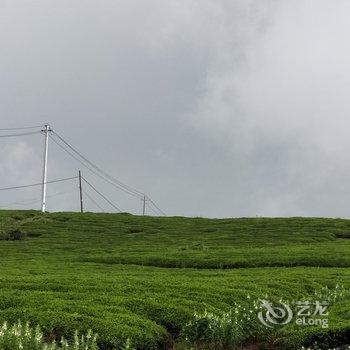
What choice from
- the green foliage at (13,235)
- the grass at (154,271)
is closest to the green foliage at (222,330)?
the grass at (154,271)

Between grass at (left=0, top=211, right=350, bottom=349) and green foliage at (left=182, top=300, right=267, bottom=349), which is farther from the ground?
grass at (left=0, top=211, right=350, bottom=349)

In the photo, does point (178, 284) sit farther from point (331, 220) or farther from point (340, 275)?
point (331, 220)

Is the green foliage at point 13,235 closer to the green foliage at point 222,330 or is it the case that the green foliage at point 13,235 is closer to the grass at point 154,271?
the grass at point 154,271

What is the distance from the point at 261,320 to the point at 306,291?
922cm

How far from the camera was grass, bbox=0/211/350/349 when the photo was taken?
21062 mm

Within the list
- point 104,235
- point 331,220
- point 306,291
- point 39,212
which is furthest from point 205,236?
point 306,291

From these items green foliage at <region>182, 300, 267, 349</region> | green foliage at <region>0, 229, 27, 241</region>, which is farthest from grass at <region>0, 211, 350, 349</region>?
green foliage at <region>0, 229, 27, 241</region>

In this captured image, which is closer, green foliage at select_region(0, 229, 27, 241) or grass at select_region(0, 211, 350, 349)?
grass at select_region(0, 211, 350, 349)

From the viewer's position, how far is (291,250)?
51.4 meters

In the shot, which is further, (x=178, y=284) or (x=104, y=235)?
(x=104, y=235)

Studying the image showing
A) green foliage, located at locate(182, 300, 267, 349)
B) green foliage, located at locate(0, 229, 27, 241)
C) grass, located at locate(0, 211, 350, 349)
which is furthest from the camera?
green foliage, located at locate(0, 229, 27, 241)

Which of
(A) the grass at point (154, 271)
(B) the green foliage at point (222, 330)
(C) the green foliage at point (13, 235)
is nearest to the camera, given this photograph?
(B) the green foliage at point (222, 330)

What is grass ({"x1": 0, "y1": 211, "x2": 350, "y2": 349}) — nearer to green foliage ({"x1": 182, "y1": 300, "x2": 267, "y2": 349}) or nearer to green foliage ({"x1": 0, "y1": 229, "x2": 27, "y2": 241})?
green foliage ({"x1": 182, "y1": 300, "x2": 267, "y2": 349})

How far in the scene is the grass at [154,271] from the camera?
69.1 ft
